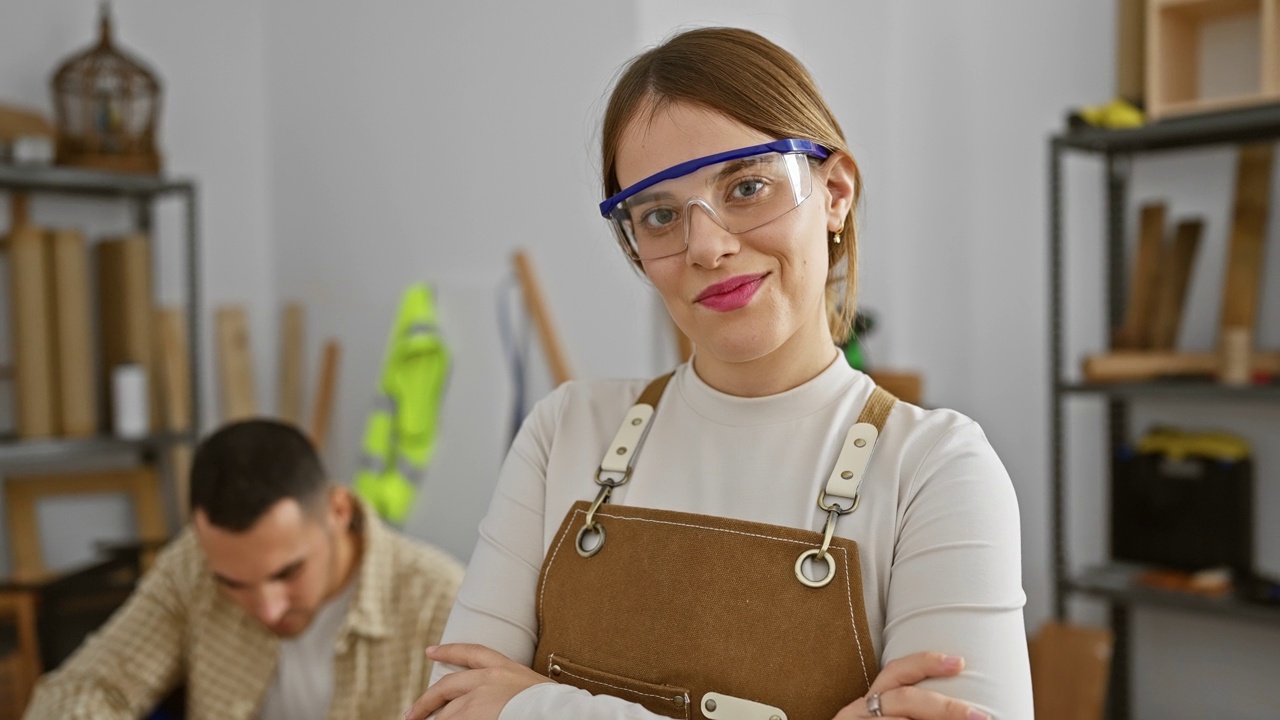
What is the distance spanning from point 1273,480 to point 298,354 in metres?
3.02

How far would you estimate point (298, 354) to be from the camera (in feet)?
13.0

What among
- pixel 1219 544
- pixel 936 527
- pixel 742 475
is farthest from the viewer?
pixel 1219 544

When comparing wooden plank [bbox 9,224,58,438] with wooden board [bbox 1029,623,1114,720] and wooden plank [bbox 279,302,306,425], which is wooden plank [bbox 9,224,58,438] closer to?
wooden plank [bbox 279,302,306,425]

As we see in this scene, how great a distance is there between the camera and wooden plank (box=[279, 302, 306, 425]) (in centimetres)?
393

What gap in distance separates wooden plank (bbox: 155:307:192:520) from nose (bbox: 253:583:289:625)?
5.43 feet

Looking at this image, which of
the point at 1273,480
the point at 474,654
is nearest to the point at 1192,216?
the point at 1273,480

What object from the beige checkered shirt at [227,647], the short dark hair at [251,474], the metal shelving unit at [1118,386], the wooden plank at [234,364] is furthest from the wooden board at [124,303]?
the metal shelving unit at [1118,386]

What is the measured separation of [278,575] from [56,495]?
1819mm

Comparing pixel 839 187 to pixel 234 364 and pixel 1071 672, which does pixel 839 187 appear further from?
pixel 234 364

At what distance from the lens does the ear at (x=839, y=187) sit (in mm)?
1186

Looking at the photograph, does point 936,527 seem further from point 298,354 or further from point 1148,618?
point 298,354

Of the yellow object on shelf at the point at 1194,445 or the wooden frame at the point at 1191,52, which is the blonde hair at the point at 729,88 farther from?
the yellow object on shelf at the point at 1194,445

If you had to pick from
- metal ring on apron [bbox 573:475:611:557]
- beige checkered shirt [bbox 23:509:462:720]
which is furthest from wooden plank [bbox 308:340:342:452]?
metal ring on apron [bbox 573:475:611:557]

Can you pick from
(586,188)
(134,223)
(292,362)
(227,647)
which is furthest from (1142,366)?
(134,223)
